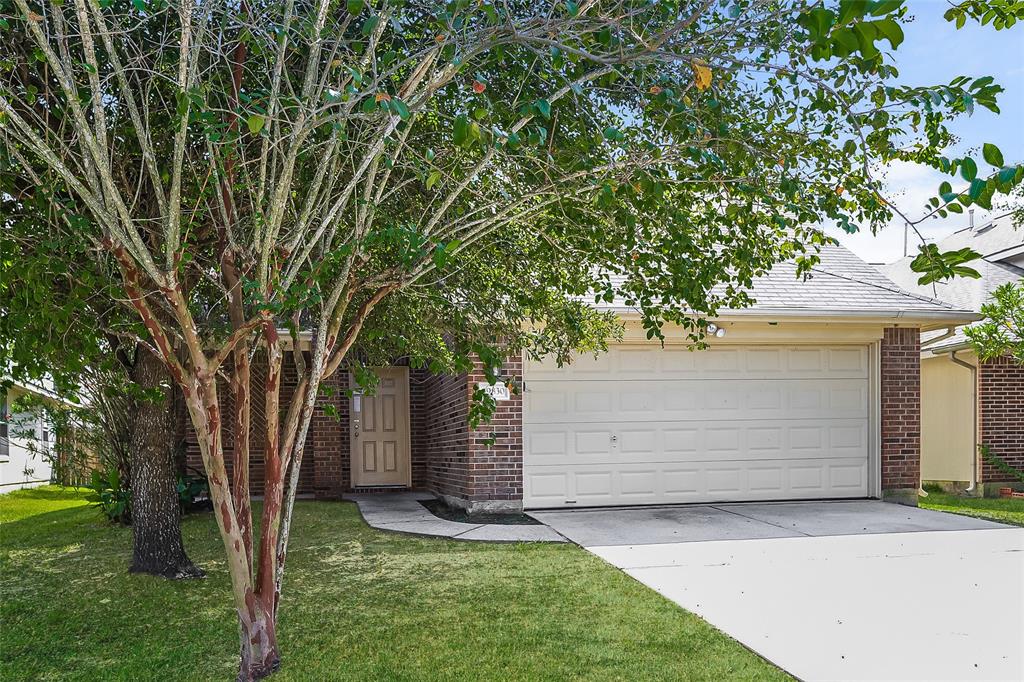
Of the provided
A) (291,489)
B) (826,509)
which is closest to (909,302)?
(826,509)

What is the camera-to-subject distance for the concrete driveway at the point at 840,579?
4.83m

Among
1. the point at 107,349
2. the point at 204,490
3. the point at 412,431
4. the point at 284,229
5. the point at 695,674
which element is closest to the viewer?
the point at 695,674

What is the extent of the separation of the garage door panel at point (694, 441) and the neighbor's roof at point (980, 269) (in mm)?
3576

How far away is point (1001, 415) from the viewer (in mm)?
13922

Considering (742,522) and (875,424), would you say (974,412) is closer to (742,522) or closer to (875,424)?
(875,424)

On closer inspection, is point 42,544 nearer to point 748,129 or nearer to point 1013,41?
point 748,129

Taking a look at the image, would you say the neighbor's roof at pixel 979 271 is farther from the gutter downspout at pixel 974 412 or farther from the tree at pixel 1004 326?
the tree at pixel 1004 326

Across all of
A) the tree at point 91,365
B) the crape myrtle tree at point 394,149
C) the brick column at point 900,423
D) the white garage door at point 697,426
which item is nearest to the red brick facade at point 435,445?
the white garage door at point 697,426

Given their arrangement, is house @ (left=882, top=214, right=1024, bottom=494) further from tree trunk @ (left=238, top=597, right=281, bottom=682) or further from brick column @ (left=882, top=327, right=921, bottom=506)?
tree trunk @ (left=238, top=597, right=281, bottom=682)

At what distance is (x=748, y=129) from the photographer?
16.4ft

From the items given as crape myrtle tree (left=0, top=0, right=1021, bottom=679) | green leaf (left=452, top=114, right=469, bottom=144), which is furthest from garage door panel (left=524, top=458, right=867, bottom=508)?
green leaf (left=452, top=114, right=469, bottom=144)

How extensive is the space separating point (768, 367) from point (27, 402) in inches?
370

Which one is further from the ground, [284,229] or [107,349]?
[284,229]

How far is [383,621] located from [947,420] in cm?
1233
